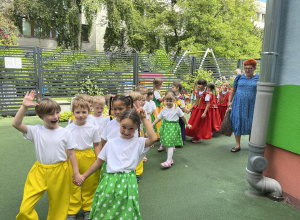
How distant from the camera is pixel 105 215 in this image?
2098 millimetres

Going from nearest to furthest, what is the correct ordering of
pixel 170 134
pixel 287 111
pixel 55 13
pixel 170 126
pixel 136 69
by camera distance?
pixel 287 111 < pixel 170 134 < pixel 170 126 < pixel 136 69 < pixel 55 13

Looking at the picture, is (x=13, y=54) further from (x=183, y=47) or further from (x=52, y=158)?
(x=183, y=47)

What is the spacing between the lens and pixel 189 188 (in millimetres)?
3572

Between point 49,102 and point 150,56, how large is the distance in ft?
29.3

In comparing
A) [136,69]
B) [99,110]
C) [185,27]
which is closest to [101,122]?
[99,110]

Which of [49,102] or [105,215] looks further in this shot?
[49,102]

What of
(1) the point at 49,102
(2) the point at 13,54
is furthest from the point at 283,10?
(2) the point at 13,54

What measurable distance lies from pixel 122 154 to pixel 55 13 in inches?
646

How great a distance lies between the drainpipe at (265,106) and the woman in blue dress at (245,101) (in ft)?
4.74

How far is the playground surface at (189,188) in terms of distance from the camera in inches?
115

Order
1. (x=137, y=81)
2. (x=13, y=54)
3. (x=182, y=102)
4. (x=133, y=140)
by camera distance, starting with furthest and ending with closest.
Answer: (x=137, y=81) → (x=13, y=54) → (x=182, y=102) → (x=133, y=140)

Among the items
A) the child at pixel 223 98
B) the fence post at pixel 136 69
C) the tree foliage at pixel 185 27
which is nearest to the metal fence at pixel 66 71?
the fence post at pixel 136 69

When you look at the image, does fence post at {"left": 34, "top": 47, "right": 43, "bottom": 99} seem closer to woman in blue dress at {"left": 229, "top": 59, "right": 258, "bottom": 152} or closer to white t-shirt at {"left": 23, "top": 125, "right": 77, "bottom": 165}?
woman in blue dress at {"left": 229, "top": 59, "right": 258, "bottom": 152}

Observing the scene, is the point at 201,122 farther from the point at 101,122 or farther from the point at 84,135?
the point at 84,135
